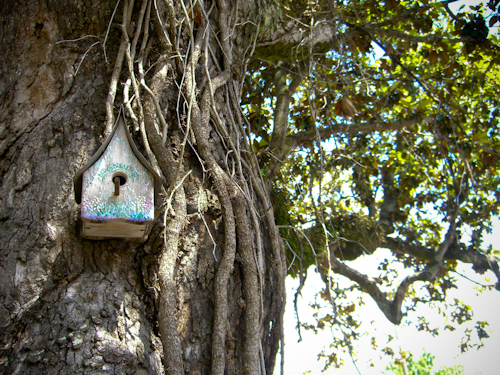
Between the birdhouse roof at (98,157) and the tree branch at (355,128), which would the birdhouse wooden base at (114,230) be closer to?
the birdhouse roof at (98,157)

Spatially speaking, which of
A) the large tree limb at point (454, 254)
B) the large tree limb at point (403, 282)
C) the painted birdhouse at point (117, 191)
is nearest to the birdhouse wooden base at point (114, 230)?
the painted birdhouse at point (117, 191)

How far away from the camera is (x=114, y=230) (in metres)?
1.36

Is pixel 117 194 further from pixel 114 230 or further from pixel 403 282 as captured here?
pixel 403 282

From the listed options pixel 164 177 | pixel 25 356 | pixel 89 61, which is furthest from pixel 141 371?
pixel 89 61

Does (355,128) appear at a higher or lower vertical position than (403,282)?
higher

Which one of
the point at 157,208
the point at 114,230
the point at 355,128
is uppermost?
the point at 355,128

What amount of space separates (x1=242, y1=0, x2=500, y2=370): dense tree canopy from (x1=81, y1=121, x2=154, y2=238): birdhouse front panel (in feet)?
3.78

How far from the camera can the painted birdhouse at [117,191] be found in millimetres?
1286

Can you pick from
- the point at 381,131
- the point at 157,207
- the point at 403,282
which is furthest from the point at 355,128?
the point at 157,207

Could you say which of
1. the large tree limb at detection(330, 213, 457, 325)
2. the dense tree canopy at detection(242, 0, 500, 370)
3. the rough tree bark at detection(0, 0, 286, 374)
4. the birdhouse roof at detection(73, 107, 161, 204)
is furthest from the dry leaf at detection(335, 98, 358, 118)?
the large tree limb at detection(330, 213, 457, 325)

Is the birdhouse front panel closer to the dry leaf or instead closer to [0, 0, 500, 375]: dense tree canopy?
[0, 0, 500, 375]: dense tree canopy

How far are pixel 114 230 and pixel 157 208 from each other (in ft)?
0.53

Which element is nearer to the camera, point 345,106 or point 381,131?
point 345,106

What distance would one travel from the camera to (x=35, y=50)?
1.80 meters
